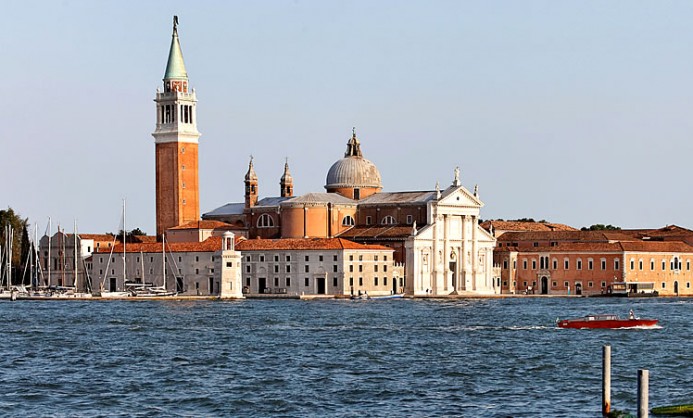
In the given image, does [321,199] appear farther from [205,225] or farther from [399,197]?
[205,225]

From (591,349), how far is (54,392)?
14.6 meters

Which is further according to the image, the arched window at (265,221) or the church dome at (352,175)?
the church dome at (352,175)

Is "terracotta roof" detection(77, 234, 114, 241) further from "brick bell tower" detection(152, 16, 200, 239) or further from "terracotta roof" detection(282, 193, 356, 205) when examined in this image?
"terracotta roof" detection(282, 193, 356, 205)

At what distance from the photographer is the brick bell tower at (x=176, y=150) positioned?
84.0 m

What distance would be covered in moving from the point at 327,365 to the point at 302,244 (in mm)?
44378

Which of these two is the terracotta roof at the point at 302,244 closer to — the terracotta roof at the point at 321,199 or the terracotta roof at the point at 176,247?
the terracotta roof at the point at 176,247

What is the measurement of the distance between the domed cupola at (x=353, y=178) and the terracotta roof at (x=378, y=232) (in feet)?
11.5

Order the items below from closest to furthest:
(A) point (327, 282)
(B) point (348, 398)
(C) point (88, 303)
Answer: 1. (B) point (348, 398)
2. (C) point (88, 303)
3. (A) point (327, 282)

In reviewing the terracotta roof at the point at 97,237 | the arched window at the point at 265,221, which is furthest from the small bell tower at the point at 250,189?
the terracotta roof at the point at 97,237

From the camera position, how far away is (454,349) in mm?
37812

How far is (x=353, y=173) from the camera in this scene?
87.8 meters

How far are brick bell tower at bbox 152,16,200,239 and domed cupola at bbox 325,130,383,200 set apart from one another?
8036 millimetres

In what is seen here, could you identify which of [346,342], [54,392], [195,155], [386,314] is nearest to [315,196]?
[195,155]

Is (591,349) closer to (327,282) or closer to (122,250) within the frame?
(327,282)
